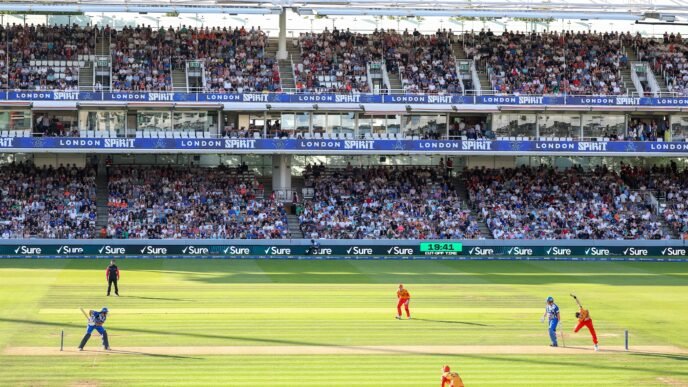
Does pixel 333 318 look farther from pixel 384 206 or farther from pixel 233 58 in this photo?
pixel 233 58

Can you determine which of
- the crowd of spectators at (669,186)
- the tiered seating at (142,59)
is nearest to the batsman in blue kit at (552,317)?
the crowd of spectators at (669,186)

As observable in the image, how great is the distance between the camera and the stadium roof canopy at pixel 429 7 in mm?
52719

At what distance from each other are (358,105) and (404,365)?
33733 millimetres

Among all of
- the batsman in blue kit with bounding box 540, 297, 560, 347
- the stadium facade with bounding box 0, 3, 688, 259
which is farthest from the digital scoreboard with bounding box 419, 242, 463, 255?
the batsman in blue kit with bounding box 540, 297, 560, 347

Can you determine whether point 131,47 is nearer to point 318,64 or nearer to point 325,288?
point 318,64

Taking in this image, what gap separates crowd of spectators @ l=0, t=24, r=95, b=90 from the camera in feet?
176

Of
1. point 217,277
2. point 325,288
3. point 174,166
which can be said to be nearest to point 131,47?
point 174,166

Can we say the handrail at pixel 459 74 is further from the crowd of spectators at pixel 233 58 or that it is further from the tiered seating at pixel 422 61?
the crowd of spectators at pixel 233 58

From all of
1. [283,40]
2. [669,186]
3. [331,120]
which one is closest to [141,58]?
[283,40]

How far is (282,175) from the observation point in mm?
55281

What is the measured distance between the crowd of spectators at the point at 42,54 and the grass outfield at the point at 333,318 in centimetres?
1289

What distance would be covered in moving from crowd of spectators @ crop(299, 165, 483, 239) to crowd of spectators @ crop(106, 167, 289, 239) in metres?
2.35

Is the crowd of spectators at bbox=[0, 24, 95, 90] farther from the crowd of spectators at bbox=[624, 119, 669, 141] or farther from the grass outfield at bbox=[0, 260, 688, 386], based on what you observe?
the crowd of spectators at bbox=[624, 119, 669, 141]

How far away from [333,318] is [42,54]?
31.6m
